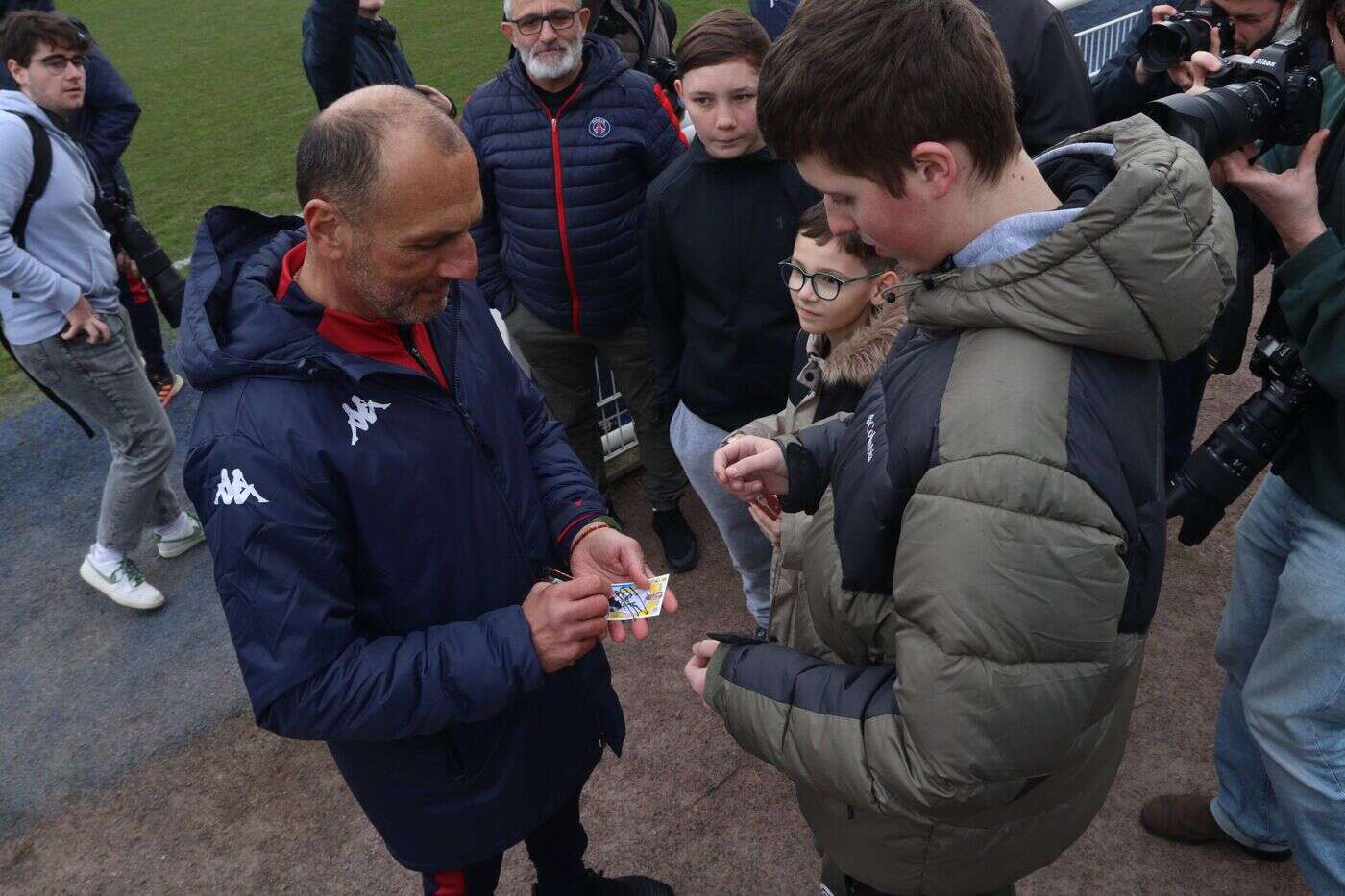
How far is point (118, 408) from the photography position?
4.14 metres

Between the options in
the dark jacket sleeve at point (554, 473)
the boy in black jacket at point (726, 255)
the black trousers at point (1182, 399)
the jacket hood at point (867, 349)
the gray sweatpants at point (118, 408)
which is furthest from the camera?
the gray sweatpants at point (118, 408)

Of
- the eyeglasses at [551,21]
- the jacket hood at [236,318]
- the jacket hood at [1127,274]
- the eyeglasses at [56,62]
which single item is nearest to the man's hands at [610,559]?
the jacket hood at [236,318]

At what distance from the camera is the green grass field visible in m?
9.67

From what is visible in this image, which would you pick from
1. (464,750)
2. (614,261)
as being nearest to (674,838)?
(464,750)

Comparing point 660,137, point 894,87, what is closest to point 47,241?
point 660,137

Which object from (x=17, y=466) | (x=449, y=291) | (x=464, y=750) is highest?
(x=449, y=291)

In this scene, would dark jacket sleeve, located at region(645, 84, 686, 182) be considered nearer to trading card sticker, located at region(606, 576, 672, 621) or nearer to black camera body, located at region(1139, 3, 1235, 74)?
black camera body, located at region(1139, 3, 1235, 74)

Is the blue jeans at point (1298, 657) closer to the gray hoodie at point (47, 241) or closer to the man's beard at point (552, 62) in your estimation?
the man's beard at point (552, 62)

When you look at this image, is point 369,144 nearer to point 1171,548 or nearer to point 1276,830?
point 1276,830

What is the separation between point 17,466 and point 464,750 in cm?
450

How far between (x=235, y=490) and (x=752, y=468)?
1.02 meters

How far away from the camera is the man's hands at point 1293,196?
78.3 inches

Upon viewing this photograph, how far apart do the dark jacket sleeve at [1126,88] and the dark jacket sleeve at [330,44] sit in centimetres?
298

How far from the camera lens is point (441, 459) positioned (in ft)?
6.69
